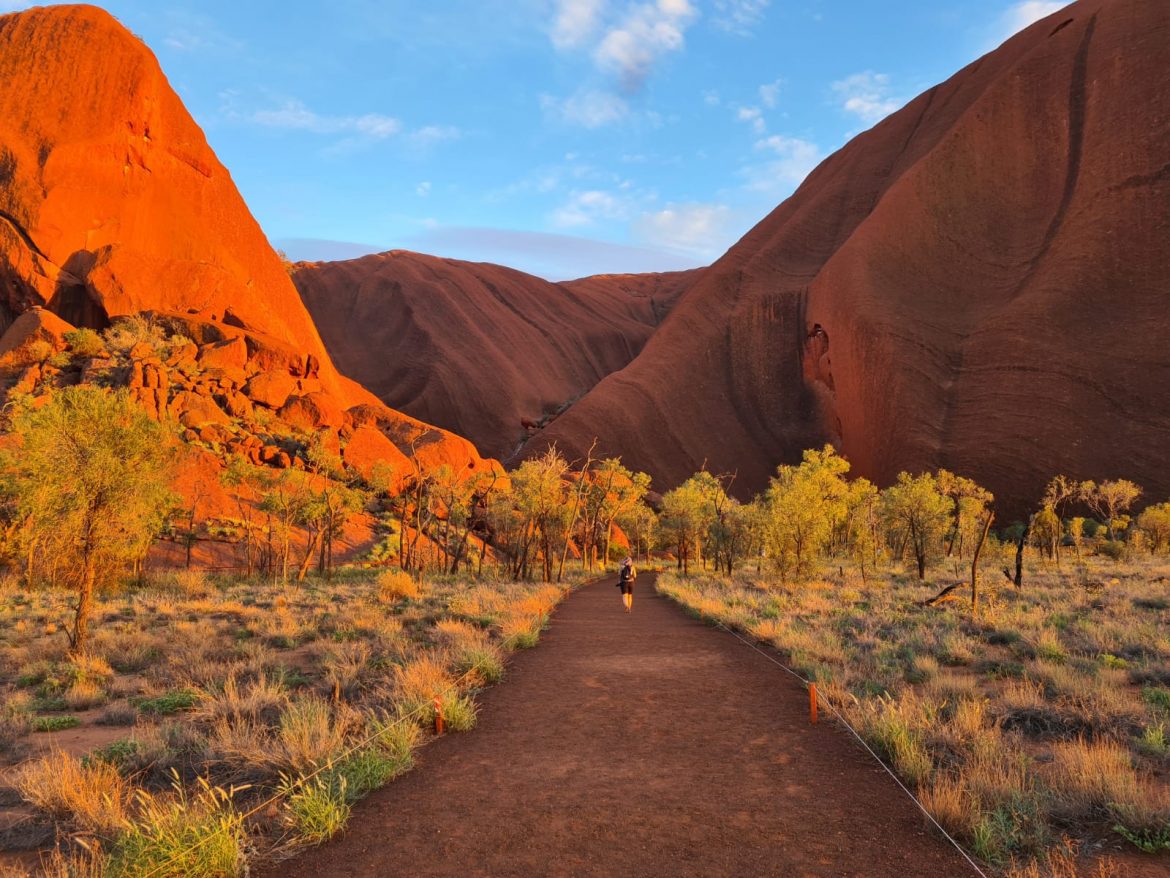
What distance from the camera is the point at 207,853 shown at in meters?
4.09

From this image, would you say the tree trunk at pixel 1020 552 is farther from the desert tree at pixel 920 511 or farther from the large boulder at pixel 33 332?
the large boulder at pixel 33 332

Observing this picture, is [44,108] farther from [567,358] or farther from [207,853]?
[567,358]

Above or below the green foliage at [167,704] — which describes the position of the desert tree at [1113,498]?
above

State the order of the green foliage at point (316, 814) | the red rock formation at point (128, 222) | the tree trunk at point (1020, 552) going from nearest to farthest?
the green foliage at point (316, 814) < the tree trunk at point (1020, 552) < the red rock formation at point (128, 222)

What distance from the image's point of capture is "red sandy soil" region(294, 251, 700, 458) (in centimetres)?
9425

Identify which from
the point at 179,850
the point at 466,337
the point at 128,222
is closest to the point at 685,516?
the point at 179,850

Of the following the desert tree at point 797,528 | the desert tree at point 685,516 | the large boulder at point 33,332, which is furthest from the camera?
the desert tree at point 685,516

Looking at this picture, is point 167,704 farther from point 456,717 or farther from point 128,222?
point 128,222

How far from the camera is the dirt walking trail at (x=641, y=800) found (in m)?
4.38

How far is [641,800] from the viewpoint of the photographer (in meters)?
5.46

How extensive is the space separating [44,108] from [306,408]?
3440 centimetres

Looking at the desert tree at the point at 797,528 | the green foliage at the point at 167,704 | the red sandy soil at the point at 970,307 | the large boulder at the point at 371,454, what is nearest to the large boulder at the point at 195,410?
the large boulder at the point at 371,454

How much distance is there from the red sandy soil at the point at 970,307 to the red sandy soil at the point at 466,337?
58.5 ft

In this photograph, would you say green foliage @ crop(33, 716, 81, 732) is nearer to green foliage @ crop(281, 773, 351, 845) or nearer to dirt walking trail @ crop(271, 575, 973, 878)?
dirt walking trail @ crop(271, 575, 973, 878)
